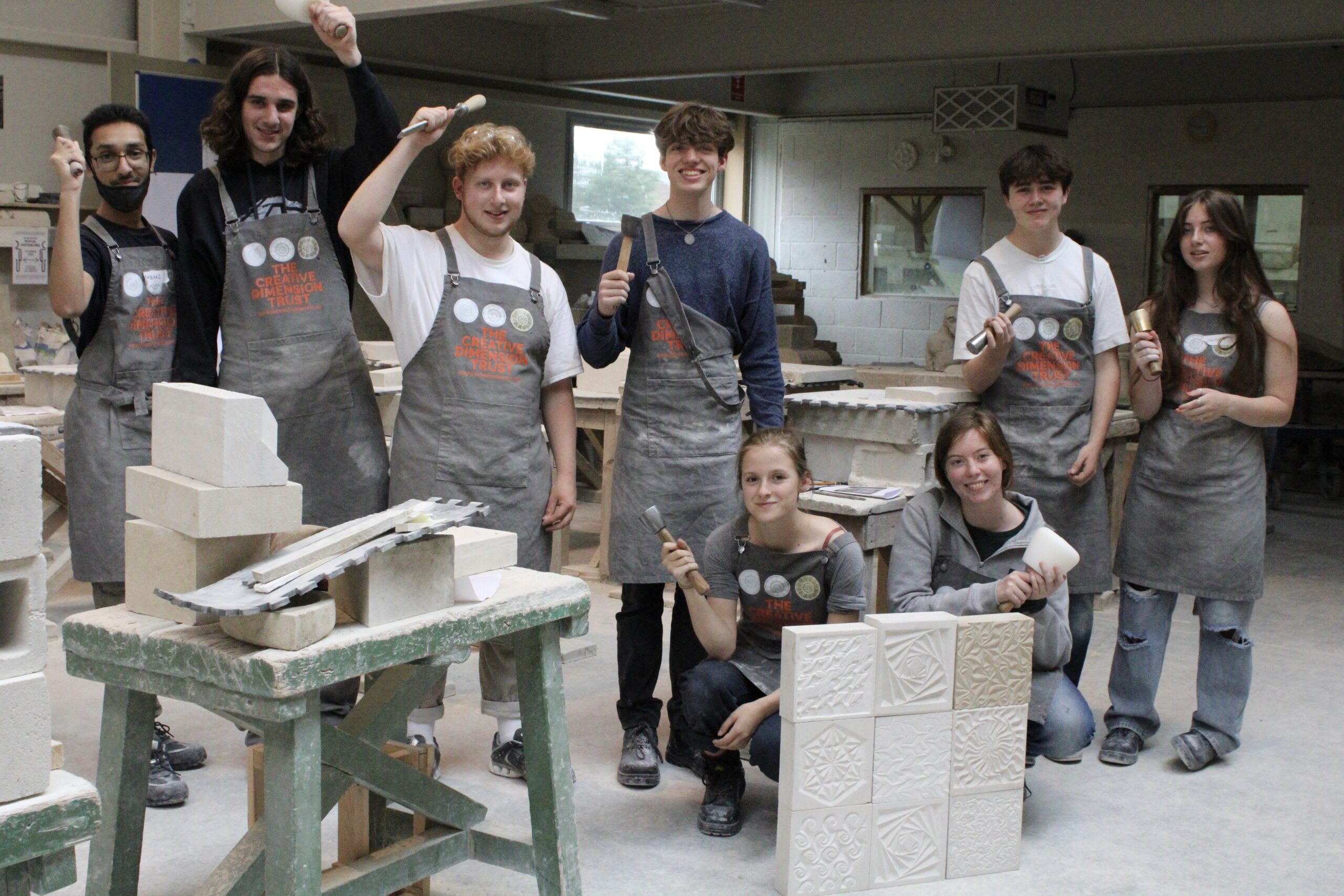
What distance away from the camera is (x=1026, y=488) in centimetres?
355

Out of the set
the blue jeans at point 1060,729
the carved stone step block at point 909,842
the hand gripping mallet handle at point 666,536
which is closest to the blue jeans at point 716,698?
the hand gripping mallet handle at point 666,536

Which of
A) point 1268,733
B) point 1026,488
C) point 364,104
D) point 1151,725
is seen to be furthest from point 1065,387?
point 364,104

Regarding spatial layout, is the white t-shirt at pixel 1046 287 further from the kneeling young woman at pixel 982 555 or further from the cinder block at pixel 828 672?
the cinder block at pixel 828 672

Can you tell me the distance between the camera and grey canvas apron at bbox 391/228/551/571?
2971 mm

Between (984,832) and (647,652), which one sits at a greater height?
(647,652)

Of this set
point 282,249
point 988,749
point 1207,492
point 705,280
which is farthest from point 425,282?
point 1207,492

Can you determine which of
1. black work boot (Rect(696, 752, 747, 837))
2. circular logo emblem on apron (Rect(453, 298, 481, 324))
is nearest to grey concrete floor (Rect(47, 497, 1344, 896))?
black work boot (Rect(696, 752, 747, 837))

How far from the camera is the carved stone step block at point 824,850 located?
2656mm

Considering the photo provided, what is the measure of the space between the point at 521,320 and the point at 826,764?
1.16 metres

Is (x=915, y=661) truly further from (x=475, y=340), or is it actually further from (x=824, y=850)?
(x=475, y=340)

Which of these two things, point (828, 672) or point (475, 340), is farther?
point (475, 340)

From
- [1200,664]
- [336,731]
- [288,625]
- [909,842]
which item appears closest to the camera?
[288,625]

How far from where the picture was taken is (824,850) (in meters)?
2.68

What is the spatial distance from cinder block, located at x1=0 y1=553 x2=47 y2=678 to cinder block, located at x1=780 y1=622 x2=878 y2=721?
1372mm
